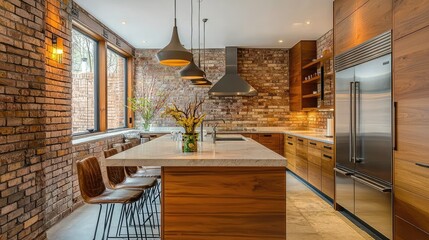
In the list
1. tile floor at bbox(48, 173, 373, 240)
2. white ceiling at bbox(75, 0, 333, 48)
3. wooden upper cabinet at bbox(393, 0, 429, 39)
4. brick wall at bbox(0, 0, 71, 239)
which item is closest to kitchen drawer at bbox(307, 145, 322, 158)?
Answer: tile floor at bbox(48, 173, 373, 240)

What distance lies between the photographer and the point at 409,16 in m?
2.46

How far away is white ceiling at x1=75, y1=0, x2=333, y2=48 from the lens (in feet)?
14.5

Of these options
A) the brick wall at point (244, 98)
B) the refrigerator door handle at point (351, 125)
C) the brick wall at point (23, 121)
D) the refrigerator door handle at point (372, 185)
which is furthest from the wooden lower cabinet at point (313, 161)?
the brick wall at point (23, 121)

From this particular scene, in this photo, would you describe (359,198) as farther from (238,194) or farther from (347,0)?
(347,0)

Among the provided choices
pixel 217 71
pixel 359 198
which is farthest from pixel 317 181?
pixel 217 71

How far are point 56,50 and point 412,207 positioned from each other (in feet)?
13.5

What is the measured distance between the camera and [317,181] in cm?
482

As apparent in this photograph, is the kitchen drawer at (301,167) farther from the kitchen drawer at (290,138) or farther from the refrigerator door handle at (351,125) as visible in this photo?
the refrigerator door handle at (351,125)

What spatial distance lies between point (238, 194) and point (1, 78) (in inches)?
85.4

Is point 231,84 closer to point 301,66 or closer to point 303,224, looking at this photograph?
point 301,66

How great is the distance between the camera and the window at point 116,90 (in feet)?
20.3

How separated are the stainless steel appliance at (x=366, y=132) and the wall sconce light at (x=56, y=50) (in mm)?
3570

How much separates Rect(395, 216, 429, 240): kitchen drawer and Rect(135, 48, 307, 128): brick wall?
15.7ft

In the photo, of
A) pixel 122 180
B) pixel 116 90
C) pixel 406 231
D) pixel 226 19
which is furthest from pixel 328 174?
pixel 116 90
